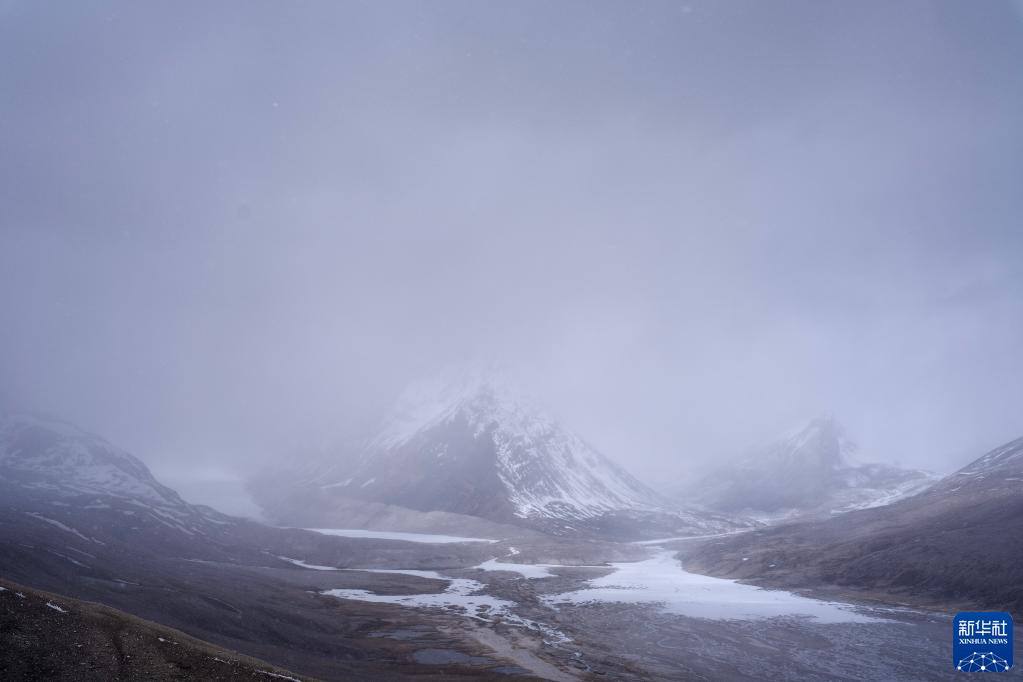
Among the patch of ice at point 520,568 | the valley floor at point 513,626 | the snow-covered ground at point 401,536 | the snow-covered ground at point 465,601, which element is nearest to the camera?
the valley floor at point 513,626

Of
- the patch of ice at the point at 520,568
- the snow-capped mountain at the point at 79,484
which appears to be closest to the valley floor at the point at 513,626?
the patch of ice at the point at 520,568

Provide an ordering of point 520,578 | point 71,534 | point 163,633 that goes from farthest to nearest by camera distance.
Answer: point 520,578
point 71,534
point 163,633

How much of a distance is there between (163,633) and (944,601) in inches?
3556

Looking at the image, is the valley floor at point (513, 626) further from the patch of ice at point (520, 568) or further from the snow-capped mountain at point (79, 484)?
the snow-capped mountain at point (79, 484)

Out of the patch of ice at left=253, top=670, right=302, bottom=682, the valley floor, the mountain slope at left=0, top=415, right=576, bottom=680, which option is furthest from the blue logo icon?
the patch of ice at left=253, top=670, right=302, bottom=682

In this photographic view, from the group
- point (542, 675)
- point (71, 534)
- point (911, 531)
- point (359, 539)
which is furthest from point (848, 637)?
point (359, 539)

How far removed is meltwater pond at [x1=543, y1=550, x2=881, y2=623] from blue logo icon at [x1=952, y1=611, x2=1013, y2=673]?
1847cm

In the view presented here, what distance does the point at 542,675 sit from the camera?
4962 centimetres

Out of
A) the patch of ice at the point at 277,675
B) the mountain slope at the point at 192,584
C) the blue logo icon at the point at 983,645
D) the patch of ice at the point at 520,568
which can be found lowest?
the patch of ice at the point at 520,568

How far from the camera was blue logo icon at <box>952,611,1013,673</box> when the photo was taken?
4825cm

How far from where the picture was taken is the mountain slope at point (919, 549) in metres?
77.2

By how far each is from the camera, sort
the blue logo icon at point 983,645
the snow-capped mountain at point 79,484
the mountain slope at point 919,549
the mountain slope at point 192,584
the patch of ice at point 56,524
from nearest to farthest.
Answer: the mountain slope at point 192,584, the blue logo icon at point 983,645, the mountain slope at point 919,549, the patch of ice at point 56,524, the snow-capped mountain at point 79,484

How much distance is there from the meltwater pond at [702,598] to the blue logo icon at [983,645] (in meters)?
18.5

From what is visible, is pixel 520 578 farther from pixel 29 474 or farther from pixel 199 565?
pixel 29 474
